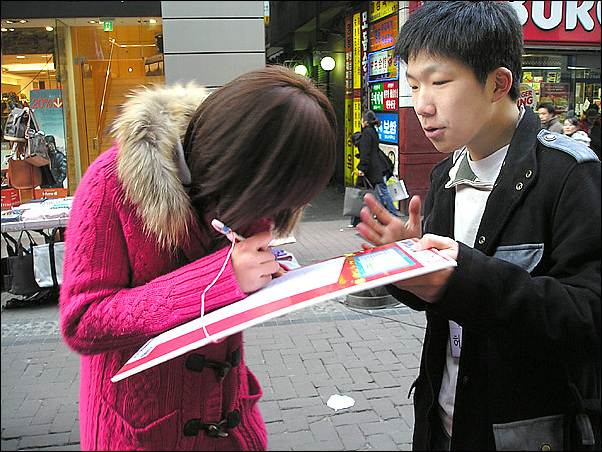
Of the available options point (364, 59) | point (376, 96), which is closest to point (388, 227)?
point (376, 96)

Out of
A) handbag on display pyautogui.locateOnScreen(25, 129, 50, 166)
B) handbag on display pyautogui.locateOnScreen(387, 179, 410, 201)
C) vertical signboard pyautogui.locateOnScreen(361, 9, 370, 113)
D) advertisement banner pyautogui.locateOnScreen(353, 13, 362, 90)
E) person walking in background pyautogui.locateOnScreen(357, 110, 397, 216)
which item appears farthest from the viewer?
advertisement banner pyautogui.locateOnScreen(353, 13, 362, 90)

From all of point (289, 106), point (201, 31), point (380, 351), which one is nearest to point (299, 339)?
point (380, 351)

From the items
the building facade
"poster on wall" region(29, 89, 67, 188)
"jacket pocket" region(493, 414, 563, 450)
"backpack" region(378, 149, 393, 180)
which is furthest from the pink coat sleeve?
"poster on wall" region(29, 89, 67, 188)

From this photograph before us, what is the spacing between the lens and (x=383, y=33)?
330 inches

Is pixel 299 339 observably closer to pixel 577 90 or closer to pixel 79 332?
pixel 79 332

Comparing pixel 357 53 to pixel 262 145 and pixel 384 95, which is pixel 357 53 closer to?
pixel 384 95

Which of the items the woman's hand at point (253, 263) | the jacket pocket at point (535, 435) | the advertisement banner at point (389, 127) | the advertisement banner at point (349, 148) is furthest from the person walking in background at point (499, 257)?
the advertisement banner at point (349, 148)

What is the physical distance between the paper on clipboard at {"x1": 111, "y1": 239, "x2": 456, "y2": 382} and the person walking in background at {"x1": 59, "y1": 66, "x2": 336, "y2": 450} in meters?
0.05

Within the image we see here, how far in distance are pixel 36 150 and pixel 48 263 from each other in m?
2.78

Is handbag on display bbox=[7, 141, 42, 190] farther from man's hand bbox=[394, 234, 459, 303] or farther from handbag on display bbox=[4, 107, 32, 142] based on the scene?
man's hand bbox=[394, 234, 459, 303]

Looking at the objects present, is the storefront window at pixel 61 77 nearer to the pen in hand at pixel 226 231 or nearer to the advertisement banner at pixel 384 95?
the advertisement banner at pixel 384 95

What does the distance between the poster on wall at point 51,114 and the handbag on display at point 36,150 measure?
37cm

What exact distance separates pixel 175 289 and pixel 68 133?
282 inches

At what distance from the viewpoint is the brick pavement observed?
5.70 feet
